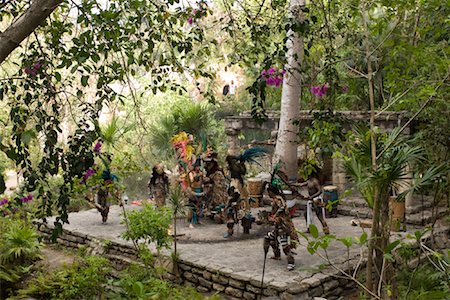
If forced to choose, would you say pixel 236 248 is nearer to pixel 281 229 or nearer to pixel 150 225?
pixel 281 229

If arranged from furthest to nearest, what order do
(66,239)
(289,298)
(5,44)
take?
(66,239) < (289,298) < (5,44)

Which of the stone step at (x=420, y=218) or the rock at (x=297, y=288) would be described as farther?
the stone step at (x=420, y=218)

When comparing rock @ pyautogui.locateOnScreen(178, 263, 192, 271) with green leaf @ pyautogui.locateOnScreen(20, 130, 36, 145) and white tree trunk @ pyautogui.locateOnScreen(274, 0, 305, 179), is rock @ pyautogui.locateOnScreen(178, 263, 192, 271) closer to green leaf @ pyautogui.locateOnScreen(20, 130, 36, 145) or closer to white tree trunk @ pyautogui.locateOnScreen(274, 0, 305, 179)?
white tree trunk @ pyautogui.locateOnScreen(274, 0, 305, 179)

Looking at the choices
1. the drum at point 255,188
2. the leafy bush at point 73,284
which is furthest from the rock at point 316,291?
the drum at point 255,188

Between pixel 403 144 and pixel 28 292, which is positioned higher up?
pixel 403 144

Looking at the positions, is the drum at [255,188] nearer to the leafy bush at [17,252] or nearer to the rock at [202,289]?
the rock at [202,289]

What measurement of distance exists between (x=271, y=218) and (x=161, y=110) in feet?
34.0

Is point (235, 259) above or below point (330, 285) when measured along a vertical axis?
above

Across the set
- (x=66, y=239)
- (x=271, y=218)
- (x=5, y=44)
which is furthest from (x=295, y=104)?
(x=5, y=44)

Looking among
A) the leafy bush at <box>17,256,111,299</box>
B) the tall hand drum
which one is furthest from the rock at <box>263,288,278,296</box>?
the tall hand drum

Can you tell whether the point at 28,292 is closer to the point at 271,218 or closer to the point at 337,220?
the point at 271,218

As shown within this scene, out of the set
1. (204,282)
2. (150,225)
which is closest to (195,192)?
(204,282)

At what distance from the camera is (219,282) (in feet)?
26.0

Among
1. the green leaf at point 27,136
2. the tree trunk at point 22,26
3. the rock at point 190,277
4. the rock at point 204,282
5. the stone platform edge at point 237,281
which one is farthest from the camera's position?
the rock at point 190,277
